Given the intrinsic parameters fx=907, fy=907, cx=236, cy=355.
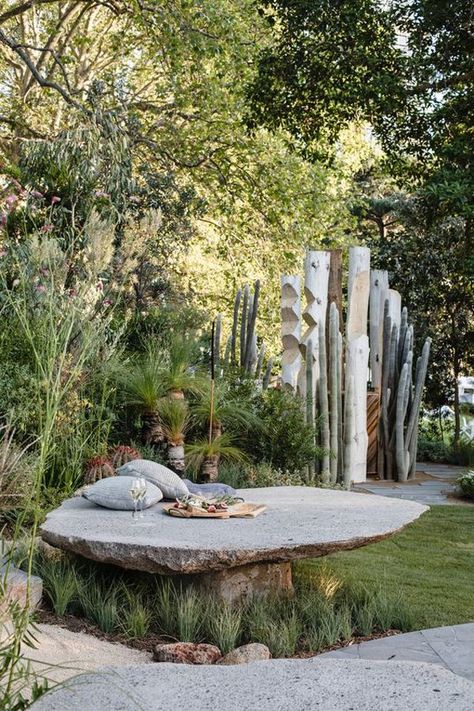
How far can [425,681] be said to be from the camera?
2.49 meters

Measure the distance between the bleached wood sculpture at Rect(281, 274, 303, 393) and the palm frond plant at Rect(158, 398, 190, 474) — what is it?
5.31 feet

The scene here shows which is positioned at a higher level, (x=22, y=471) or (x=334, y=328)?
(x=334, y=328)

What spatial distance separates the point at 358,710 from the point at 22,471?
12.2 feet

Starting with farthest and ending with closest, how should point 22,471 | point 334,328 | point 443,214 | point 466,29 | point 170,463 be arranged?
point 443,214 → point 466,29 → point 334,328 → point 170,463 → point 22,471

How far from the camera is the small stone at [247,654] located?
11.9 feet

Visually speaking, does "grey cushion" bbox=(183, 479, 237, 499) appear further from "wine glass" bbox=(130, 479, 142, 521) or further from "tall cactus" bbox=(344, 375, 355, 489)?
"tall cactus" bbox=(344, 375, 355, 489)

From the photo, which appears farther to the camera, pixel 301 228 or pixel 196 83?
pixel 301 228

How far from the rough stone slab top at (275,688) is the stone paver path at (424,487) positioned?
17.1 ft

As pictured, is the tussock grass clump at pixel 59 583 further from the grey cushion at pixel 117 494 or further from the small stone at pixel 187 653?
the small stone at pixel 187 653

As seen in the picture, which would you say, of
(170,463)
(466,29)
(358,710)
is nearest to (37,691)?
(358,710)

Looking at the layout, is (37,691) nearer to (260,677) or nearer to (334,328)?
(260,677)

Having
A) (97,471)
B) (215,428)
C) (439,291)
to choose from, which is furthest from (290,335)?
(439,291)

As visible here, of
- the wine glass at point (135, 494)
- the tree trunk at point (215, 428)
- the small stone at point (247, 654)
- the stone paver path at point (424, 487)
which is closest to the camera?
the small stone at point (247, 654)

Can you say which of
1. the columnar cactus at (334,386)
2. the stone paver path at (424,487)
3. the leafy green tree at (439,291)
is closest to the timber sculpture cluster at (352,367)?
the columnar cactus at (334,386)
